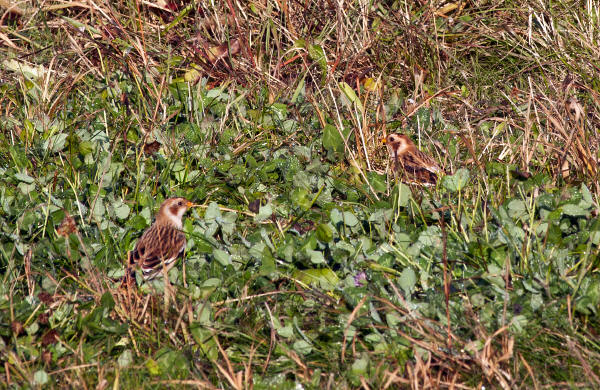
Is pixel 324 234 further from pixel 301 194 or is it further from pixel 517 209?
pixel 517 209

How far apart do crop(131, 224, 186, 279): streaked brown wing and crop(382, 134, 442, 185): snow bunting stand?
1.46 meters

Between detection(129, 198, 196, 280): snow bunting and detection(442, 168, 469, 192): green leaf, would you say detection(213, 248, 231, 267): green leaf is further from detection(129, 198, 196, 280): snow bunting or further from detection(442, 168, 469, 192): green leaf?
detection(442, 168, 469, 192): green leaf

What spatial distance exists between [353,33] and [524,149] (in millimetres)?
1943

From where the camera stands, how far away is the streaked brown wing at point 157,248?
4181 millimetres

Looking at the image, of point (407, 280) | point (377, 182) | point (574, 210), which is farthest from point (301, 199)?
point (574, 210)

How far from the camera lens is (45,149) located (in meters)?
5.12

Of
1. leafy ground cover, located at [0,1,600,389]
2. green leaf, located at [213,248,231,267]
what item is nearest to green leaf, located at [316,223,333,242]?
leafy ground cover, located at [0,1,600,389]

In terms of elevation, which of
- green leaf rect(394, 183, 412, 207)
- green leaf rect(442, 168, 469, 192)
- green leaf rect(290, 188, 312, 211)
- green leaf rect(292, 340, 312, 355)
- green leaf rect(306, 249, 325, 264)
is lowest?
green leaf rect(290, 188, 312, 211)

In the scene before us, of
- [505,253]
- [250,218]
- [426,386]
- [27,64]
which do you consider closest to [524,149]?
[505,253]

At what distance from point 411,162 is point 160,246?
178 centimetres

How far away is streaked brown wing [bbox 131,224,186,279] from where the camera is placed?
4.18m

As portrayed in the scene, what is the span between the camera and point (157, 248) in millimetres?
4203

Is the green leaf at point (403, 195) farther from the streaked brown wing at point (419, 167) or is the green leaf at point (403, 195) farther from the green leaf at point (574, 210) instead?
the green leaf at point (574, 210)

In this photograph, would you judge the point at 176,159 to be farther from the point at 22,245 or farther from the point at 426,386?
the point at 426,386
